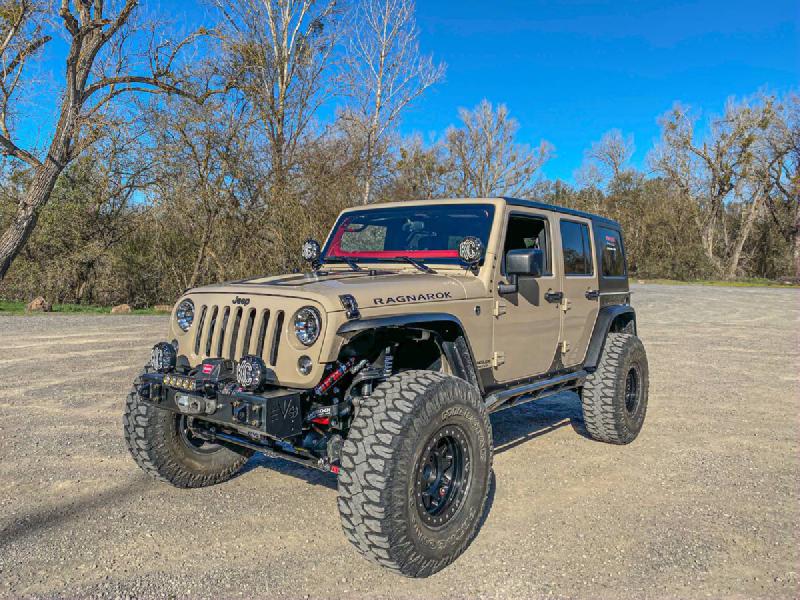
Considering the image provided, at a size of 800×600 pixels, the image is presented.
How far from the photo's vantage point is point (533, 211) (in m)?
4.64

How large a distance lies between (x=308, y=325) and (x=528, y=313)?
75.0 inches

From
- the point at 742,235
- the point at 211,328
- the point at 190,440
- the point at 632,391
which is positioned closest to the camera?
the point at 211,328

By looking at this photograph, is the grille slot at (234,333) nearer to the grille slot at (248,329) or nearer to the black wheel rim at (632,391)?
the grille slot at (248,329)

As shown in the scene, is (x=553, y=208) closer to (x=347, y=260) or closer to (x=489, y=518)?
(x=347, y=260)

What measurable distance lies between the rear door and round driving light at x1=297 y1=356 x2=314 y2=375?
2484mm

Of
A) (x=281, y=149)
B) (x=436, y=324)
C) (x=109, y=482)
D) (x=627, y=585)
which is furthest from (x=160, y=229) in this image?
(x=627, y=585)

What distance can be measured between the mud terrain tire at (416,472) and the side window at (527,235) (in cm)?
148

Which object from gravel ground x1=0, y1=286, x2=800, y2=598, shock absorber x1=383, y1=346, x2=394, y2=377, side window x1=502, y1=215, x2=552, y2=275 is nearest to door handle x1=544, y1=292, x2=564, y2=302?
side window x1=502, y1=215, x2=552, y2=275

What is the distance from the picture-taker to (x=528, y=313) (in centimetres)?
439

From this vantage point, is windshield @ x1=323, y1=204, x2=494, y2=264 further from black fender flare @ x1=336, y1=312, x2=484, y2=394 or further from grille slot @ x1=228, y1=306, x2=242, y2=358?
grille slot @ x1=228, y1=306, x2=242, y2=358

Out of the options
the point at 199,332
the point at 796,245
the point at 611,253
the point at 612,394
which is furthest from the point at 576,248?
the point at 796,245

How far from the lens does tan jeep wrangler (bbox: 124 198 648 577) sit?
9.77ft

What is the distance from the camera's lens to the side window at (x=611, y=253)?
5.73 m

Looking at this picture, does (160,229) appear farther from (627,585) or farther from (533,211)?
(627,585)
